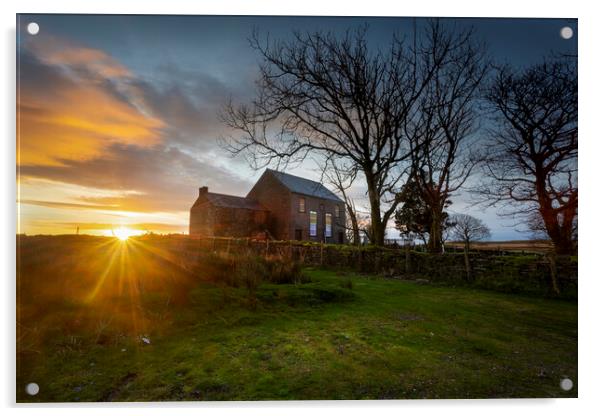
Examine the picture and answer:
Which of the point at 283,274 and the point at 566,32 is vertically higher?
the point at 566,32

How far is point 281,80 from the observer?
443 centimetres

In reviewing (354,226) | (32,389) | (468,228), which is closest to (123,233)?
(32,389)

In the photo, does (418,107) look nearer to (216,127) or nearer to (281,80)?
(281,80)

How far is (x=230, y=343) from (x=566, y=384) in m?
3.18

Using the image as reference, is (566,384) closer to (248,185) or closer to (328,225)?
(248,185)

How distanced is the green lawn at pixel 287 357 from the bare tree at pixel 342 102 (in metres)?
2.23

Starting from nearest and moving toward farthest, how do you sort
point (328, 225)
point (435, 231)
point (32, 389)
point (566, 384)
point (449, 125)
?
point (32, 389) → point (566, 384) → point (449, 125) → point (435, 231) → point (328, 225)

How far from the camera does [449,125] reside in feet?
14.3

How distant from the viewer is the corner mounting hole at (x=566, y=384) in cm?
299

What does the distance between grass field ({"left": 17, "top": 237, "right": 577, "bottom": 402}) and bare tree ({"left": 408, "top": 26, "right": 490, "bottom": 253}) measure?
5.83 ft

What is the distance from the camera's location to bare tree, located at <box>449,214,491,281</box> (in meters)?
4.13
